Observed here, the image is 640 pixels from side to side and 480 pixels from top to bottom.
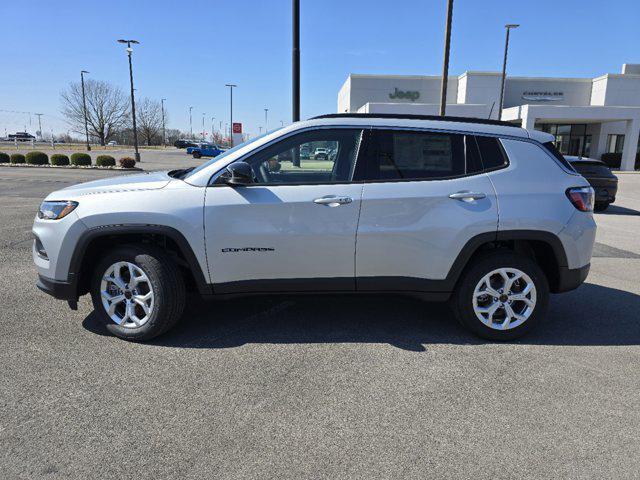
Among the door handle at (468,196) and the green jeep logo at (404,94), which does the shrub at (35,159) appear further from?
the door handle at (468,196)

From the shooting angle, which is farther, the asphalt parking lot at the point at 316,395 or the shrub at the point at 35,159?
the shrub at the point at 35,159

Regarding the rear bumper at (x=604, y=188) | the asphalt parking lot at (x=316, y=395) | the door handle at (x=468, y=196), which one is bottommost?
the asphalt parking lot at (x=316, y=395)

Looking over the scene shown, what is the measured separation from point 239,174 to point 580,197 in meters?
2.83

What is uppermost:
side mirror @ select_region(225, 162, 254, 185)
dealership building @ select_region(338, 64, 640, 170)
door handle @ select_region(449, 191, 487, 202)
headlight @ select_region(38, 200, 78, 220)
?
dealership building @ select_region(338, 64, 640, 170)

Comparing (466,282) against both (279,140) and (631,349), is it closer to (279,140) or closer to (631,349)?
(631,349)

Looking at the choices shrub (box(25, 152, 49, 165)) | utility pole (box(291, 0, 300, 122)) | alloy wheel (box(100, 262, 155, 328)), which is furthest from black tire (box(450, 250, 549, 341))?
shrub (box(25, 152, 49, 165))

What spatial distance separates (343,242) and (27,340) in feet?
8.92

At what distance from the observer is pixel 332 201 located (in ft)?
12.1

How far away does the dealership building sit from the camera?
39.7 metres

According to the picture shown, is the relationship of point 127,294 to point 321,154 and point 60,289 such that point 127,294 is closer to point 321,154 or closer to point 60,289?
point 60,289

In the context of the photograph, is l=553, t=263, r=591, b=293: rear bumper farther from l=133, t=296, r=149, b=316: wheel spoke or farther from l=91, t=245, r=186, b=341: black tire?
l=133, t=296, r=149, b=316: wheel spoke

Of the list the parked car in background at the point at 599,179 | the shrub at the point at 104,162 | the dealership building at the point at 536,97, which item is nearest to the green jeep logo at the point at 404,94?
the dealership building at the point at 536,97

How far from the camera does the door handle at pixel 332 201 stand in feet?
12.1

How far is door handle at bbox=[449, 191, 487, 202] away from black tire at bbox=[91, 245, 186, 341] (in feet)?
7.71
